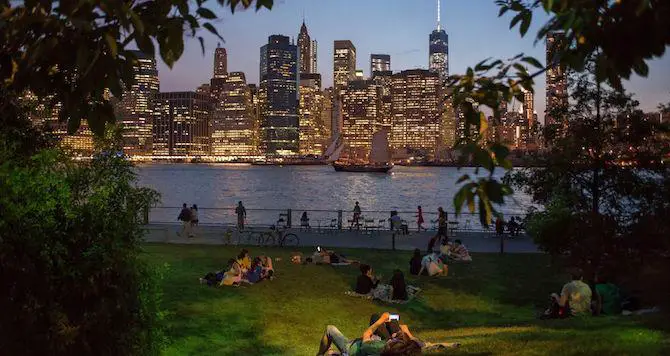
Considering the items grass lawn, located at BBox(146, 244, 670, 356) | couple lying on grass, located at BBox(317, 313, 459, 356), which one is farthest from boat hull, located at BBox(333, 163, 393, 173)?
couple lying on grass, located at BBox(317, 313, 459, 356)

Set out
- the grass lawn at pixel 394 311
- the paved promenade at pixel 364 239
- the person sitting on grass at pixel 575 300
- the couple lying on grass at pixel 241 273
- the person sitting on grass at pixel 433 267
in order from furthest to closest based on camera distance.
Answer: the paved promenade at pixel 364 239 → the person sitting on grass at pixel 433 267 → the couple lying on grass at pixel 241 273 → the person sitting on grass at pixel 575 300 → the grass lawn at pixel 394 311

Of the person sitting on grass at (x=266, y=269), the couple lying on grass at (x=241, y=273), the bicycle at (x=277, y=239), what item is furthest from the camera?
the bicycle at (x=277, y=239)

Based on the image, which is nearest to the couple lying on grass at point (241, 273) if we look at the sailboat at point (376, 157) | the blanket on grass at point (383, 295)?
the blanket on grass at point (383, 295)

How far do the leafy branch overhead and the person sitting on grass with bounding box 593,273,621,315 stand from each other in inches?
376

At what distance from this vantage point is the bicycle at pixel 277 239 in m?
23.2

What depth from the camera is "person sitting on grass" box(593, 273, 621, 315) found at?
11.1 m

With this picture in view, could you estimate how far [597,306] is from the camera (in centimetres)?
1121

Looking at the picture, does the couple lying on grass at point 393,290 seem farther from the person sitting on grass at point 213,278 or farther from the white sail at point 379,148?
the white sail at point 379,148

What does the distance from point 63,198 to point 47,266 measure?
0.79 meters

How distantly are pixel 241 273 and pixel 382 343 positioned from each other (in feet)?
24.0

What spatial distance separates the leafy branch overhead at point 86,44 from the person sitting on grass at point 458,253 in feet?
54.7

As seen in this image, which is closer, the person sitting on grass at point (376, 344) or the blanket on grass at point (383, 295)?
the person sitting on grass at point (376, 344)

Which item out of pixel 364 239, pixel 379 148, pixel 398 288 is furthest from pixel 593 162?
pixel 379 148

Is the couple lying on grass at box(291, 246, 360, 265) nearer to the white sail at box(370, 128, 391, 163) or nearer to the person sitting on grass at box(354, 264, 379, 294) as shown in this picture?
the person sitting on grass at box(354, 264, 379, 294)
